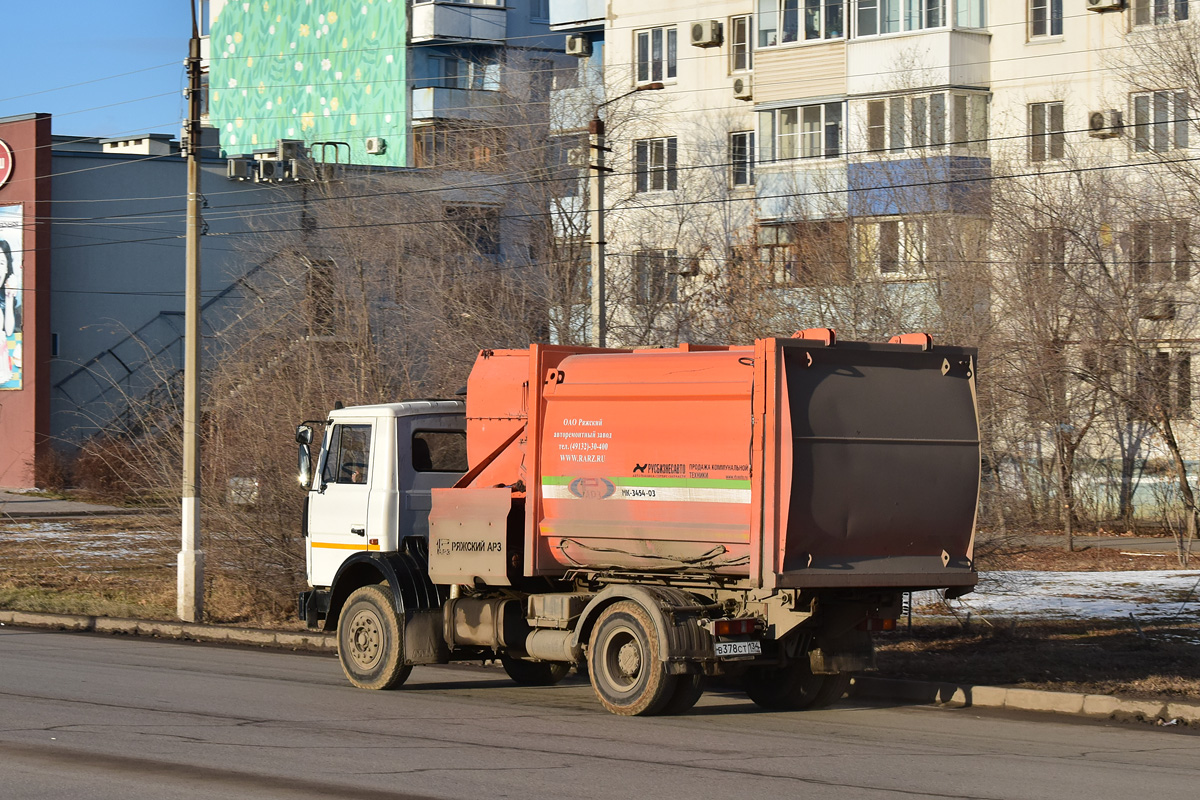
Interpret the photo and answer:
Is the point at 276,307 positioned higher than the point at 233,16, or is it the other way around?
the point at 233,16

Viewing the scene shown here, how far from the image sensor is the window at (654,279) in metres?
31.8

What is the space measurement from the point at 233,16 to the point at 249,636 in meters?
52.1

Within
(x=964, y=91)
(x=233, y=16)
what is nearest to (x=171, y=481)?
(x=964, y=91)

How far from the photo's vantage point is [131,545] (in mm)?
28172

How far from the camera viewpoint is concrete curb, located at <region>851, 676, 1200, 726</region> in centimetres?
1127

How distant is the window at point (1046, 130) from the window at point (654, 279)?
439 inches

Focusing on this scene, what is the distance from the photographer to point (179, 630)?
1777 cm

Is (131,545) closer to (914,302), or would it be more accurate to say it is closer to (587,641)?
(914,302)

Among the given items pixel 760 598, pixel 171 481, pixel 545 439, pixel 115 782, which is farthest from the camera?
pixel 171 481

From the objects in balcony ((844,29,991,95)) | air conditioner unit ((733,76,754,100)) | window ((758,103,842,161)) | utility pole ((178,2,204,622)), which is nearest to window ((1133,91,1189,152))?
balcony ((844,29,991,95))

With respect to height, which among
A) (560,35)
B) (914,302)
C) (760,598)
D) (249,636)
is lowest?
(249,636)

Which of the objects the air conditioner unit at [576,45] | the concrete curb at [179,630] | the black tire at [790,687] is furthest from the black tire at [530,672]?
the air conditioner unit at [576,45]

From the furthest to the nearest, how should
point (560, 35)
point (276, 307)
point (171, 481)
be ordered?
point (560, 35) → point (276, 307) → point (171, 481)

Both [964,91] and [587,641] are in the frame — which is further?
[964,91]
